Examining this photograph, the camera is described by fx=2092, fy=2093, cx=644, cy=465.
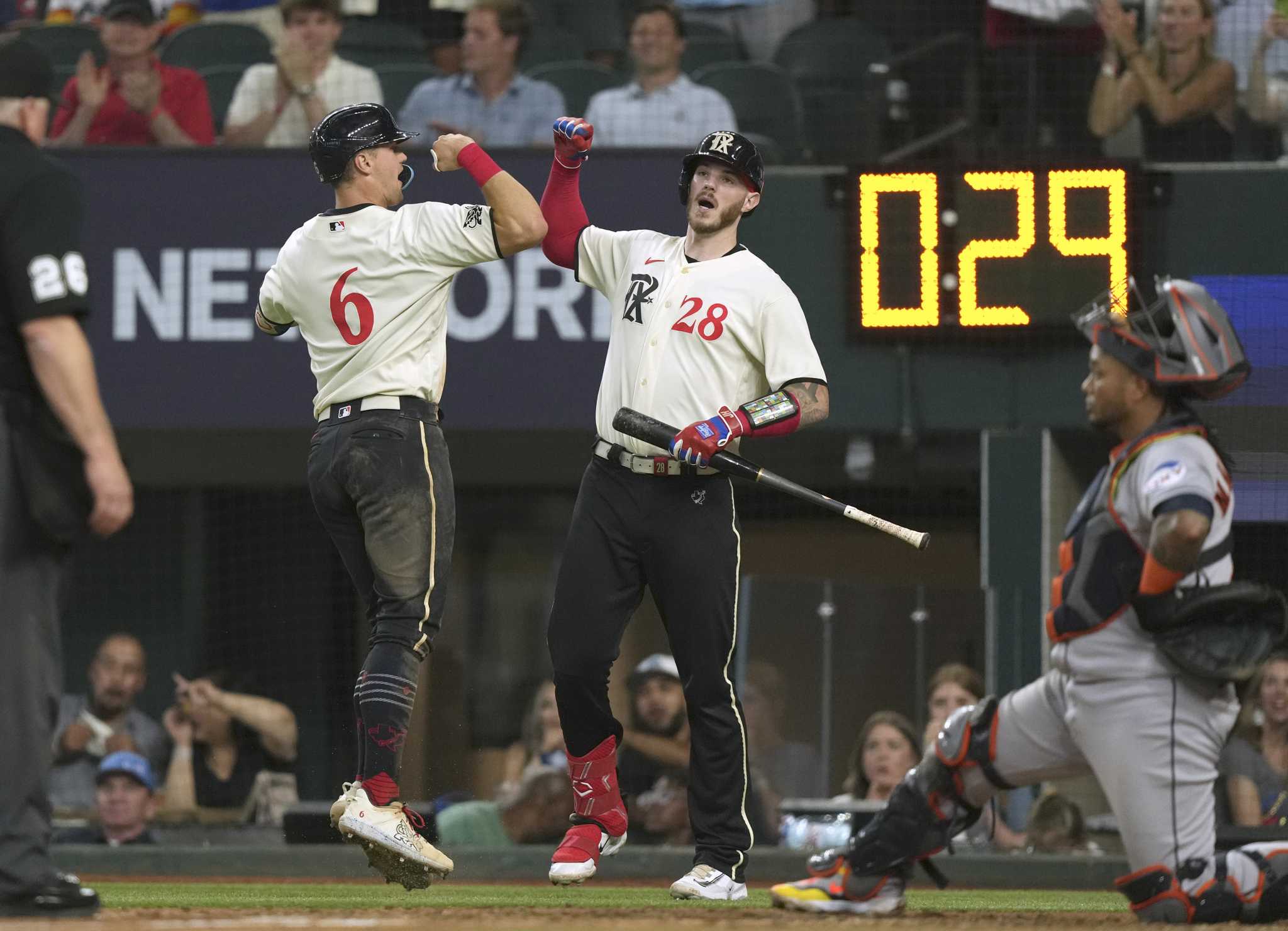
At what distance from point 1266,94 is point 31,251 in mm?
6861

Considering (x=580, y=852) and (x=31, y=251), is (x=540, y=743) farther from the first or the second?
(x=31, y=251)

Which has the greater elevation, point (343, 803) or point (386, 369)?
point (386, 369)

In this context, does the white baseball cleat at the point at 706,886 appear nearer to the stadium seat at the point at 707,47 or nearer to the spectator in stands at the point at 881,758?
the spectator in stands at the point at 881,758

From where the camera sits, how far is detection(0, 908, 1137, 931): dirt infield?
14.8ft

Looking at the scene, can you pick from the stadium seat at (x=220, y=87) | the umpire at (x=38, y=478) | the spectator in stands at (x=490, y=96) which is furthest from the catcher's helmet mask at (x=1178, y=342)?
the stadium seat at (x=220, y=87)

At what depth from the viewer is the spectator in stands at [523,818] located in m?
9.18

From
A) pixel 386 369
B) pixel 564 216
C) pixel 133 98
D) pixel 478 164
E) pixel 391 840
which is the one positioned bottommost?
pixel 391 840

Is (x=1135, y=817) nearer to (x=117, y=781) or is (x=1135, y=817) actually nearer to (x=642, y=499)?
(x=642, y=499)

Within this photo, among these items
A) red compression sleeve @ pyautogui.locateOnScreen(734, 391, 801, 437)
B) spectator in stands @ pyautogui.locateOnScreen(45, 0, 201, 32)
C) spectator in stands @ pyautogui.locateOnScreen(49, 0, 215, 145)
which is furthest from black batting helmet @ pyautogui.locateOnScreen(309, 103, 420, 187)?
spectator in stands @ pyautogui.locateOnScreen(45, 0, 201, 32)

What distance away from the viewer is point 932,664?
9.88 metres

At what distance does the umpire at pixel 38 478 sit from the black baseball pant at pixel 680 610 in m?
1.75

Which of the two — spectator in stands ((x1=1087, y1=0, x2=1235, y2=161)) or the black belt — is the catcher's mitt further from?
spectator in stands ((x1=1087, y1=0, x2=1235, y2=161))

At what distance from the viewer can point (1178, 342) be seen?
5.05 m

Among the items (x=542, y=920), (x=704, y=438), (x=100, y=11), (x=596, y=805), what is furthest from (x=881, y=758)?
(x=100, y=11)
